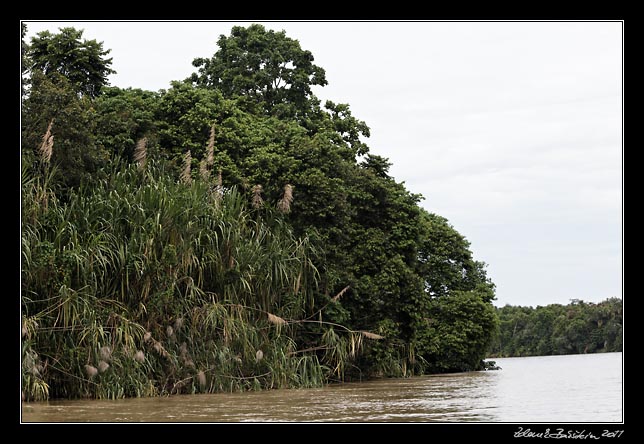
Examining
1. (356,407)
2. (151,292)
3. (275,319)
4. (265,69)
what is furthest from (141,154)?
Result: (265,69)

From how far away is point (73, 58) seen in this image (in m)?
24.5

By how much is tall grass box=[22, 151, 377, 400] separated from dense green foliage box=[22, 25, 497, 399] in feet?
0.11

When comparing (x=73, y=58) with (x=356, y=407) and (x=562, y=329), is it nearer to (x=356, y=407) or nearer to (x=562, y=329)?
(x=356, y=407)

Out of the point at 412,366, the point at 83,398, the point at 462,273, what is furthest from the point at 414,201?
the point at 83,398

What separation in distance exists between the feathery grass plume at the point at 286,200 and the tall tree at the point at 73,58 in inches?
253

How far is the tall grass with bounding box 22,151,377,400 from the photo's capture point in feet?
48.5

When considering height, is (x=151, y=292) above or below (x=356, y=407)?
above

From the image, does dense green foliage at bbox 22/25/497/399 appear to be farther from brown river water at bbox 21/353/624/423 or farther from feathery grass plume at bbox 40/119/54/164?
brown river water at bbox 21/353/624/423

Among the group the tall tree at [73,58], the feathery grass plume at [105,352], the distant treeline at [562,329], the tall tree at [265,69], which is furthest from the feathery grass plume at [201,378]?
the distant treeline at [562,329]

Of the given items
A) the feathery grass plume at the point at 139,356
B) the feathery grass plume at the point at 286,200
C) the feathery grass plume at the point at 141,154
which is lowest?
the feathery grass plume at the point at 139,356

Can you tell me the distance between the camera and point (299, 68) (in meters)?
32.7

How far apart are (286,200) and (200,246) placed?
3794 mm

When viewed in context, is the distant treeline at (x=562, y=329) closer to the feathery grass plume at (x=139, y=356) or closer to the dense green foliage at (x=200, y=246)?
the dense green foliage at (x=200, y=246)

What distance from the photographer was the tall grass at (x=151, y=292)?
14789mm
